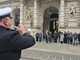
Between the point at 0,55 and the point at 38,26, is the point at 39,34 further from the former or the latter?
the point at 0,55

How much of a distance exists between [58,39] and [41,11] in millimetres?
9984

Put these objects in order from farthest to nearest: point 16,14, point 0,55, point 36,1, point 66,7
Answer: point 16,14 < point 36,1 < point 66,7 < point 0,55

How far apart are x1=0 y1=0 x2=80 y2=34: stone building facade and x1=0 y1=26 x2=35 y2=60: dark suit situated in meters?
33.9

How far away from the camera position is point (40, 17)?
41.9 m

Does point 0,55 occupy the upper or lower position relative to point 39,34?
upper

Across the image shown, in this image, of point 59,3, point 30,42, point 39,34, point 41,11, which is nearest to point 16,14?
point 41,11

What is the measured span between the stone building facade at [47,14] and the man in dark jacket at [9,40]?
3383 centimetres

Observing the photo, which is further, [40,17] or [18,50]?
[40,17]

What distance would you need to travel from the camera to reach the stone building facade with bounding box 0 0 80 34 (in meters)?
37.8

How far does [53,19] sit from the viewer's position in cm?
4234

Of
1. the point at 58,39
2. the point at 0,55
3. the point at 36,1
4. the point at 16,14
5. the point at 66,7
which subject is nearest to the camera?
the point at 0,55

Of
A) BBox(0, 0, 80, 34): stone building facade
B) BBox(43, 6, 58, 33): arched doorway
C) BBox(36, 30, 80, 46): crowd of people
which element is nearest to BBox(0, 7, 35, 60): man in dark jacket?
BBox(36, 30, 80, 46): crowd of people

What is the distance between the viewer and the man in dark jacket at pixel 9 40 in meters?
3.10

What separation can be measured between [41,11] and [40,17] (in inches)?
41.9
